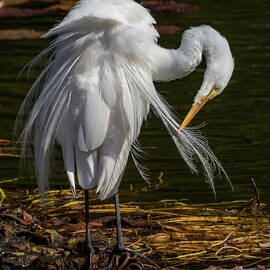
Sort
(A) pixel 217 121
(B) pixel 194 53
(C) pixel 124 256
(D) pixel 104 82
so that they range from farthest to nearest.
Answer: (A) pixel 217 121
(B) pixel 194 53
(C) pixel 124 256
(D) pixel 104 82

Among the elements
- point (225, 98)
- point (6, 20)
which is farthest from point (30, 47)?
point (225, 98)

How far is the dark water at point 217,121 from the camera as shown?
18.1 feet

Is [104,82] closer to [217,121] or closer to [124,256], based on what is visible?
[124,256]

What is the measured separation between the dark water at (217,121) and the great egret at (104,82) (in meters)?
1.24

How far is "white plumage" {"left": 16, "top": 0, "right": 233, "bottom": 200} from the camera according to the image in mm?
3953

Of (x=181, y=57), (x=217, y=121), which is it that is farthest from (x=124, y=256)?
(x=217, y=121)

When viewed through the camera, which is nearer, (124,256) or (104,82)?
(104,82)

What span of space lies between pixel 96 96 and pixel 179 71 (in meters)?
0.62

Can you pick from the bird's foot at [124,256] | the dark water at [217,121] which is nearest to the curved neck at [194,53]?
the bird's foot at [124,256]

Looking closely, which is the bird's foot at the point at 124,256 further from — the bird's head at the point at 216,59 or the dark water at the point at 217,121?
the dark water at the point at 217,121

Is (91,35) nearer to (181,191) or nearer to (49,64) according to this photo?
(49,64)

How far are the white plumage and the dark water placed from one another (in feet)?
4.11

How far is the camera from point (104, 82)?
3936 millimetres

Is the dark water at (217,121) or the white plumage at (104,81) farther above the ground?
the white plumage at (104,81)
